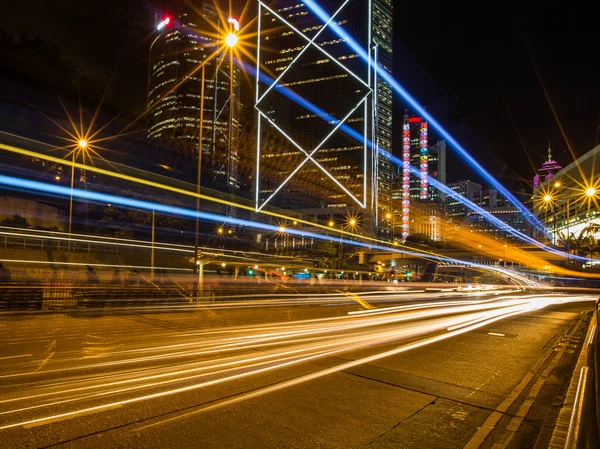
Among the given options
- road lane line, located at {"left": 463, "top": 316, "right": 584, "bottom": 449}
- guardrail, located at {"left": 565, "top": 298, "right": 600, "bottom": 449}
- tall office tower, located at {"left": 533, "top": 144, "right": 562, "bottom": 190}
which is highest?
tall office tower, located at {"left": 533, "top": 144, "right": 562, "bottom": 190}

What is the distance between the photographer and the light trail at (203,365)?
499 cm

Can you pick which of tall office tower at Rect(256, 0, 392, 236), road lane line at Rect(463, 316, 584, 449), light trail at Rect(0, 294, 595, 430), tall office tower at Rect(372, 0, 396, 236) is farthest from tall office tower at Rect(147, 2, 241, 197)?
tall office tower at Rect(372, 0, 396, 236)

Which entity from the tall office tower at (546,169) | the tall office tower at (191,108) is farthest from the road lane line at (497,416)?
the tall office tower at (191,108)

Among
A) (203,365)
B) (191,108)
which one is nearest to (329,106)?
(191,108)

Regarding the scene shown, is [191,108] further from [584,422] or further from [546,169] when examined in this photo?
[546,169]

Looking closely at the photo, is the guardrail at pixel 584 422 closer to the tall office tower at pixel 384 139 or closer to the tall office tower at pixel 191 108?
the tall office tower at pixel 191 108

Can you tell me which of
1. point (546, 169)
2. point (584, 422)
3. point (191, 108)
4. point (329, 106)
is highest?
point (329, 106)

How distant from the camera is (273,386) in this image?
237 inches

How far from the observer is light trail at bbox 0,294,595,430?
4.99 metres

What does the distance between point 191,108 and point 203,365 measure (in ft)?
122

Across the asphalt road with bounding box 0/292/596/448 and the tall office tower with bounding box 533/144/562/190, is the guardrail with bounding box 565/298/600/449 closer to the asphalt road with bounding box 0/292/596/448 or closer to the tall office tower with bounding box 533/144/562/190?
the asphalt road with bounding box 0/292/596/448

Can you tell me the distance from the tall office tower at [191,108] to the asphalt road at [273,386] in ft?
79.6

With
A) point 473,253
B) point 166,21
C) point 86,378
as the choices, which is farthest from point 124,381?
point 473,253

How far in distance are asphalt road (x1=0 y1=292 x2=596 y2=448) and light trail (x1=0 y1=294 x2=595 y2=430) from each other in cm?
3
